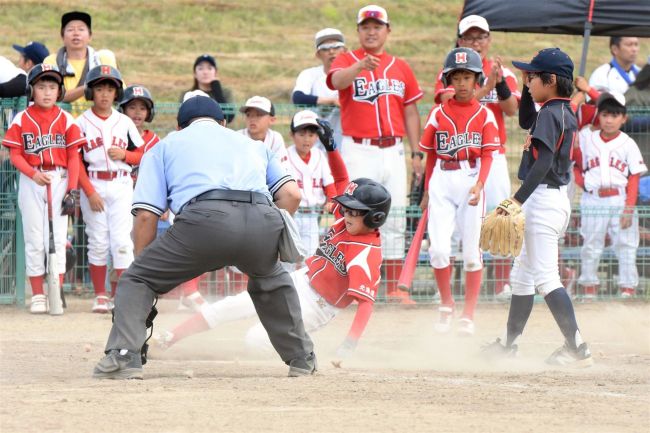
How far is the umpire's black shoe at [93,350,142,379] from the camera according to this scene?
702cm

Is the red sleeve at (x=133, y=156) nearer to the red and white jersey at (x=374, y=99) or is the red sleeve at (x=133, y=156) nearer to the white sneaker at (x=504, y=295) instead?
the red and white jersey at (x=374, y=99)

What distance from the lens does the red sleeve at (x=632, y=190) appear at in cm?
1263

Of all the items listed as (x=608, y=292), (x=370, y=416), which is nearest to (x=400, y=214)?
(x=608, y=292)

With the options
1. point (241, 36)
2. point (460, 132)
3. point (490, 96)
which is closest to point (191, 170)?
point (460, 132)

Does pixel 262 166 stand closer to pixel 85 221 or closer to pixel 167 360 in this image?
pixel 167 360

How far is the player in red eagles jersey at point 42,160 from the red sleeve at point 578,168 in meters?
5.12

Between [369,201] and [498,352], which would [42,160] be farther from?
[498,352]

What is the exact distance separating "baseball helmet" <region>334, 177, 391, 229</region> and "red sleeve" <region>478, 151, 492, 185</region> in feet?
6.51

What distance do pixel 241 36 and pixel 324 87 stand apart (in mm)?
13541

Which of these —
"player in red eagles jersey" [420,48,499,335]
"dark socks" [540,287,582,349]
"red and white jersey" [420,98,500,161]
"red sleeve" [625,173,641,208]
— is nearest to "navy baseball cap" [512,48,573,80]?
"dark socks" [540,287,582,349]

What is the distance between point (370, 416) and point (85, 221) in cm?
621

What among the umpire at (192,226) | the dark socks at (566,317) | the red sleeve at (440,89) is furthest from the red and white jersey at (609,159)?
the umpire at (192,226)

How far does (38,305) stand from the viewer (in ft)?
37.0

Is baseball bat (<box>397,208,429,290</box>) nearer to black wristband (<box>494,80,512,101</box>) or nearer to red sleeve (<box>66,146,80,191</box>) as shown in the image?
black wristband (<box>494,80,512,101</box>)
